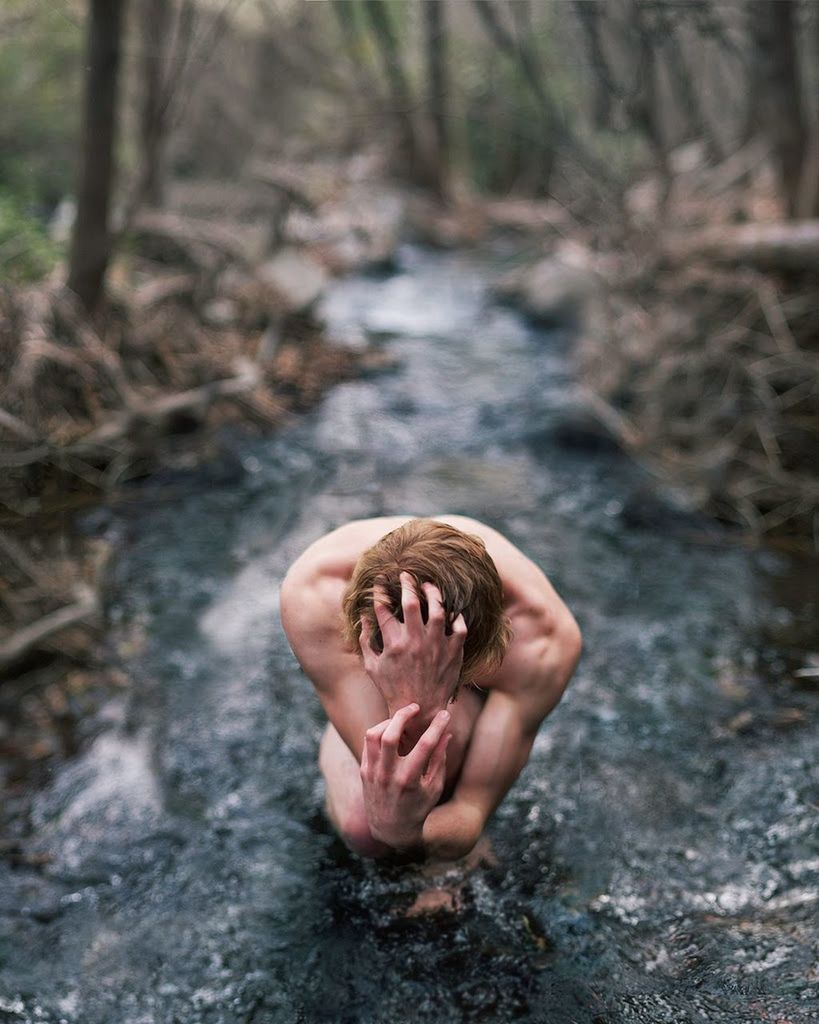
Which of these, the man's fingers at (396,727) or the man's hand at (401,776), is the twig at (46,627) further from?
the man's fingers at (396,727)

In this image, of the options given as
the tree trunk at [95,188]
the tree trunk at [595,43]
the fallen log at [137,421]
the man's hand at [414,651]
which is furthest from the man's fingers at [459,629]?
the tree trunk at [595,43]

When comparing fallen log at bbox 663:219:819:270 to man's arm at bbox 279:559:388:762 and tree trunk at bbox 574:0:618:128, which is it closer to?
tree trunk at bbox 574:0:618:128

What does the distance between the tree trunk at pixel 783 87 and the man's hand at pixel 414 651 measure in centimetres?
583

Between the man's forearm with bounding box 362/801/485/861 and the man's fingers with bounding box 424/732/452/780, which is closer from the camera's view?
the man's fingers with bounding box 424/732/452/780

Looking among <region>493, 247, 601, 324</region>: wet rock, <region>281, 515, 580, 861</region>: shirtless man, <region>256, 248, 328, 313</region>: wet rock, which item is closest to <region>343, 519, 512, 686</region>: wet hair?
<region>281, 515, 580, 861</region>: shirtless man

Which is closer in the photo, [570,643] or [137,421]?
[570,643]

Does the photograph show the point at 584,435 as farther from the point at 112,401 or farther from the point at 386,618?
the point at 386,618

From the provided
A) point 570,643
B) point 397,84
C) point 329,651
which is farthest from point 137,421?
point 397,84

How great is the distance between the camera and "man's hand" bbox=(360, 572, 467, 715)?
199cm

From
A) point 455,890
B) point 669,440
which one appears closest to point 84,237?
point 669,440

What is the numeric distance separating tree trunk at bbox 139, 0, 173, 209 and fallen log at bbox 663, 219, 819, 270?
3857 mm

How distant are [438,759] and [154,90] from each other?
7637mm

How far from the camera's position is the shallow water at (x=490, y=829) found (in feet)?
8.16

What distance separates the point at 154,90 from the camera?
8188 mm
